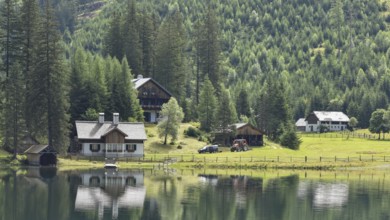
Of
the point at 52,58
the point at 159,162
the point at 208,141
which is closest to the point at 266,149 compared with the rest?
the point at 208,141

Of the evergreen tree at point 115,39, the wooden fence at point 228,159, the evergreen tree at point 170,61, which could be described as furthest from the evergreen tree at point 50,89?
the evergreen tree at point 115,39

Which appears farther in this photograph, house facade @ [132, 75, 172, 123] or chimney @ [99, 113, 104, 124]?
house facade @ [132, 75, 172, 123]

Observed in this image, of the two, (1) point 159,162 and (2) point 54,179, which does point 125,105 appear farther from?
(2) point 54,179

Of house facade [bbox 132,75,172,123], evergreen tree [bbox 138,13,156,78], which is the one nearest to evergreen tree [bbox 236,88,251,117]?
evergreen tree [bbox 138,13,156,78]

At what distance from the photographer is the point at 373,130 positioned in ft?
554

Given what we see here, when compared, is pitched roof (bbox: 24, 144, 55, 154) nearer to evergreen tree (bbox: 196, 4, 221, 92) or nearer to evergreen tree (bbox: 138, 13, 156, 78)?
evergreen tree (bbox: 138, 13, 156, 78)

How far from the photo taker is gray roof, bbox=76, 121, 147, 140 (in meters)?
114

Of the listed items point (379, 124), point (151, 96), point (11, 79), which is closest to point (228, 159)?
point (11, 79)

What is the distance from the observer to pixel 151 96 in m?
146

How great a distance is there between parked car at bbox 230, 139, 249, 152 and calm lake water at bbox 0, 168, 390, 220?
2240 cm

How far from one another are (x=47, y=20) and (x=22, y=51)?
10422 mm

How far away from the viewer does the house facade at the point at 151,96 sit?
14512 cm

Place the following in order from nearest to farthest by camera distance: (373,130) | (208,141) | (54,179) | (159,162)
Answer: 1. (54,179)
2. (159,162)
3. (208,141)
4. (373,130)

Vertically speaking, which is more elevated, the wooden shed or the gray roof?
the gray roof
